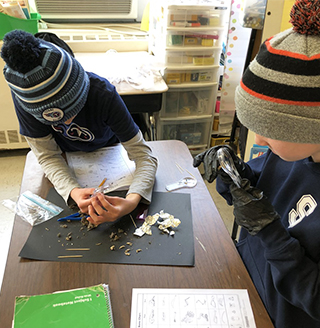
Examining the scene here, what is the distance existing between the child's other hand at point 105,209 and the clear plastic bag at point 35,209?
0.13 m

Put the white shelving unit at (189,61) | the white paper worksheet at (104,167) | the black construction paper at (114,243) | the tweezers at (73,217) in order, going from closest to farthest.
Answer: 1. the black construction paper at (114,243)
2. the tweezers at (73,217)
3. the white paper worksheet at (104,167)
4. the white shelving unit at (189,61)

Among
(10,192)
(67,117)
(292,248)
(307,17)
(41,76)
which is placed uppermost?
(307,17)

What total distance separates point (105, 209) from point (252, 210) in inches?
15.1

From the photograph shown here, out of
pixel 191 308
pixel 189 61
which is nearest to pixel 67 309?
pixel 191 308

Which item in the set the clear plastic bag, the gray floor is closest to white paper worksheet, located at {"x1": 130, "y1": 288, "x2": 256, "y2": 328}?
the clear plastic bag

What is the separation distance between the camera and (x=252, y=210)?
0.68 meters

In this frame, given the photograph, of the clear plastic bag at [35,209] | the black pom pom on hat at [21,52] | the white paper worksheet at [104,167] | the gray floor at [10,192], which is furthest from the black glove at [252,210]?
the gray floor at [10,192]

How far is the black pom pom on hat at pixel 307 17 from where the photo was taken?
1.65 feet

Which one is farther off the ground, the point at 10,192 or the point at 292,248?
the point at 292,248

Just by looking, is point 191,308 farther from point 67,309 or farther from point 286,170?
point 286,170

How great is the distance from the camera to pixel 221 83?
2.09 metres

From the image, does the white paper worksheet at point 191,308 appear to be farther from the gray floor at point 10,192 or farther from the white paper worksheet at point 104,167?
the gray floor at point 10,192

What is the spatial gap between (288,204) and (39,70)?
72 cm

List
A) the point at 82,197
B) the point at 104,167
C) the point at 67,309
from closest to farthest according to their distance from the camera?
the point at 67,309
the point at 82,197
the point at 104,167
